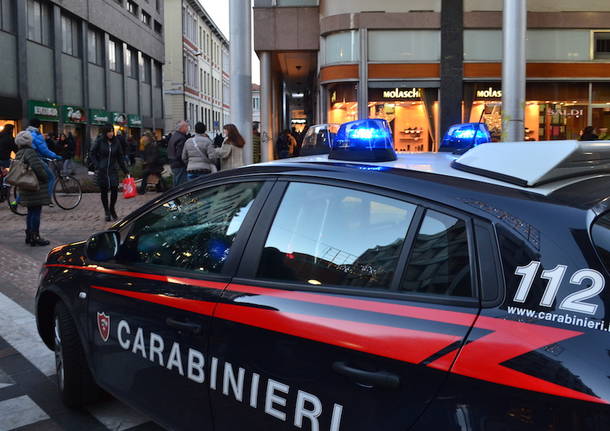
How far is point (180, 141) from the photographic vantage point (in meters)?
12.0

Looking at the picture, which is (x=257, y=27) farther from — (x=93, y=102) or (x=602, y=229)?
(x=602, y=229)

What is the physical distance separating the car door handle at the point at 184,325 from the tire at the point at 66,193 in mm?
11359

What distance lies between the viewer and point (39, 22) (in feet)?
94.2

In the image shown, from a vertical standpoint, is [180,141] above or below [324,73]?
below

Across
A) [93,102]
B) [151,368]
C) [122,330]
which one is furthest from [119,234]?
[93,102]

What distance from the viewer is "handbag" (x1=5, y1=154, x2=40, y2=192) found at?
8773mm

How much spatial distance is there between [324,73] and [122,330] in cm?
1852

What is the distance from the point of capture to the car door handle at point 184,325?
255cm

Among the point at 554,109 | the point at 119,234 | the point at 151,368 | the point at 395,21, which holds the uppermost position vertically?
the point at 395,21

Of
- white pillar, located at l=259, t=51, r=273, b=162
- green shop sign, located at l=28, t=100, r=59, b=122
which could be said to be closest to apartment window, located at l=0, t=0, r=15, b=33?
green shop sign, located at l=28, t=100, r=59, b=122

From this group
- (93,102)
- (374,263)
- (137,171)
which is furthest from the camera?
(93,102)

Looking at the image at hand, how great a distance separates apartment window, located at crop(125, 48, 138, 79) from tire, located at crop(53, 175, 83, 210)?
3094 centimetres

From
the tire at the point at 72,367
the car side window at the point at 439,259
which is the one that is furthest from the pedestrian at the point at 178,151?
the car side window at the point at 439,259

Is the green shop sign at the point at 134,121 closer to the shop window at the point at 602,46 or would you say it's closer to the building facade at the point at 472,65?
the building facade at the point at 472,65
